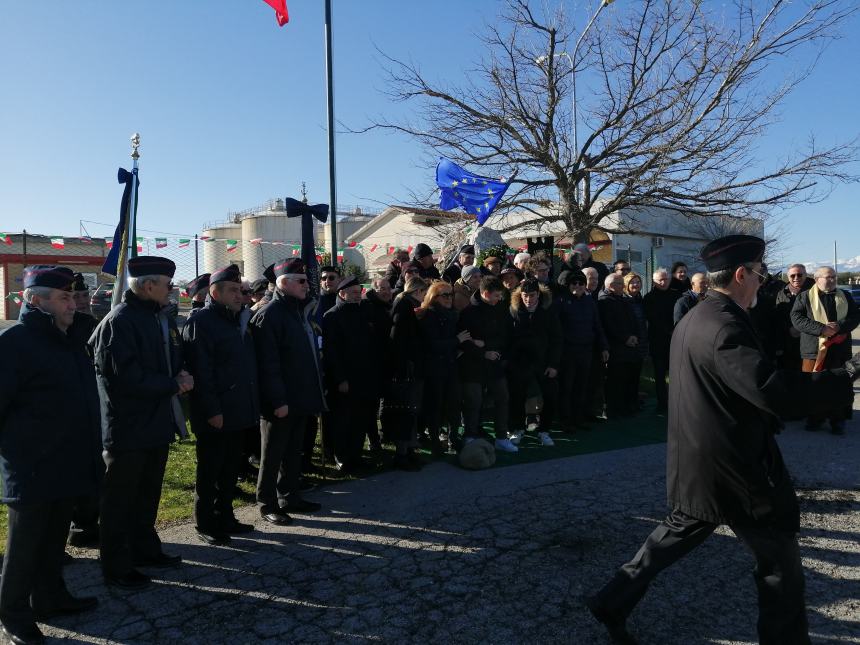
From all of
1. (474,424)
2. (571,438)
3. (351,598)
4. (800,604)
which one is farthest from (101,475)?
(571,438)

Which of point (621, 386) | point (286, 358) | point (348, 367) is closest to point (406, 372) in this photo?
point (348, 367)

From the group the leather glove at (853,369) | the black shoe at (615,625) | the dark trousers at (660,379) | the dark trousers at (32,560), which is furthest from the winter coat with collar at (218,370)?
the dark trousers at (660,379)

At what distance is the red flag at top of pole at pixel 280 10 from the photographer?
8797 mm

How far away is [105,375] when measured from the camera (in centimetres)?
407

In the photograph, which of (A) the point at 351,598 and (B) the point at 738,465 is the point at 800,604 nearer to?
(B) the point at 738,465

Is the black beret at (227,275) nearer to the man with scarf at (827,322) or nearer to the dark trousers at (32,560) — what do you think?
the dark trousers at (32,560)

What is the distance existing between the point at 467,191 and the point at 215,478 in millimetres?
9293

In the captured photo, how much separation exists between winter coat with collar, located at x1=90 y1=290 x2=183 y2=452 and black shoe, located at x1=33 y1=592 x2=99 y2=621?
870mm

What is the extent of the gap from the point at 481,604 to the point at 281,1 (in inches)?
322

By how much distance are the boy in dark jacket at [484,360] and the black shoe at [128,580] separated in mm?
3698

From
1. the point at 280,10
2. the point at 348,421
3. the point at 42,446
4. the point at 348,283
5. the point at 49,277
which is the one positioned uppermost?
the point at 280,10

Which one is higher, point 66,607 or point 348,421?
point 348,421

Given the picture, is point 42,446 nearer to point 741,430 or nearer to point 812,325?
point 741,430

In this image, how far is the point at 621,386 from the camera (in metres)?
9.02
